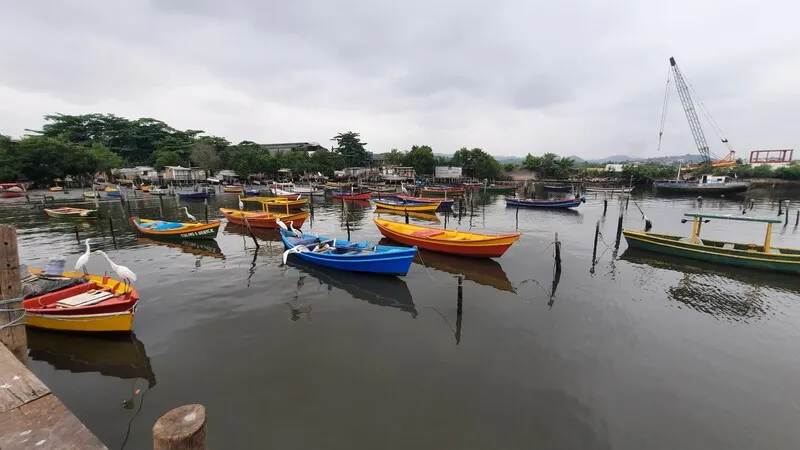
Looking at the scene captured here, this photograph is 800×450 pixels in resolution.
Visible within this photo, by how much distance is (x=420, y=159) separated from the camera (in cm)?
8156

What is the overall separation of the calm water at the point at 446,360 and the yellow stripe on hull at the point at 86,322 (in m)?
0.46

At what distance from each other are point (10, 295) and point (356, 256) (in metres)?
10.9

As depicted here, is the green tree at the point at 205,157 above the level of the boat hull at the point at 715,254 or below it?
above

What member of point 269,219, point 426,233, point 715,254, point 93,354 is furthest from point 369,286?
point 715,254

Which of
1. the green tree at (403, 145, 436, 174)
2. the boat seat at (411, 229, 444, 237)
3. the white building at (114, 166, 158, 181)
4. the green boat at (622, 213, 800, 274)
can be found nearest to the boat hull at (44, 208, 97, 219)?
the boat seat at (411, 229, 444, 237)

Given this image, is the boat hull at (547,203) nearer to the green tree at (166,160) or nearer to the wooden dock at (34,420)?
the wooden dock at (34,420)

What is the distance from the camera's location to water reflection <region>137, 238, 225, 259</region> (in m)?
19.8

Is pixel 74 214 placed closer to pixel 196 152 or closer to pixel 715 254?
pixel 196 152

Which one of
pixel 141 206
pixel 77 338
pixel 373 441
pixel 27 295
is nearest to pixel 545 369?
pixel 373 441

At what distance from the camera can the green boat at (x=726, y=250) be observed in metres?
16.2

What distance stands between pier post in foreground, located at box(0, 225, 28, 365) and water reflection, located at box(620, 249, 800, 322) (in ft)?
65.1

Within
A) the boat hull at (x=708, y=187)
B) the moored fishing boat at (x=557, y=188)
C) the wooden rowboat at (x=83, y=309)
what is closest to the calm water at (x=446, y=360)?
the wooden rowboat at (x=83, y=309)

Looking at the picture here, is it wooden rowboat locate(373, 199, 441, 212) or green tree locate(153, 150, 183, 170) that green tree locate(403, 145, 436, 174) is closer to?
wooden rowboat locate(373, 199, 441, 212)

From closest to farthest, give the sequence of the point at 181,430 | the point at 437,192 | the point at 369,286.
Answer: the point at 181,430
the point at 369,286
the point at 437,192
